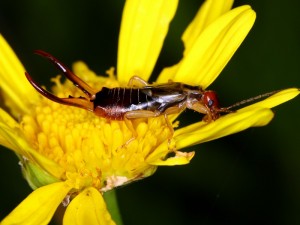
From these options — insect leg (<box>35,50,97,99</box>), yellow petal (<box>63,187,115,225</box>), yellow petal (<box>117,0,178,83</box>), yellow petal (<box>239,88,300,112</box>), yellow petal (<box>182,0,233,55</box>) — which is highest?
yellow petal (<box>117,0,178,83</box>)

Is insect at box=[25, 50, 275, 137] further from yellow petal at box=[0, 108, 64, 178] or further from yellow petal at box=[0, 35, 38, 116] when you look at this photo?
yellow petal at box=[0, 35, 38, 116]

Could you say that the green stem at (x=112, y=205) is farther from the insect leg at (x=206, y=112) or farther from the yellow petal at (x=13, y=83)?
the yellow petal at (x=13, y=83)

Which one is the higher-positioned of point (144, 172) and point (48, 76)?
point (48, 76)

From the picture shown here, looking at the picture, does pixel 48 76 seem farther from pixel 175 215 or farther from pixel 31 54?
pixel 175 215

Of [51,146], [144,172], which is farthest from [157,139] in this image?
[51,146]

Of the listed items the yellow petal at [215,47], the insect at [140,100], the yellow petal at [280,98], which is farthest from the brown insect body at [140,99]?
the yellow petal at [280,98]

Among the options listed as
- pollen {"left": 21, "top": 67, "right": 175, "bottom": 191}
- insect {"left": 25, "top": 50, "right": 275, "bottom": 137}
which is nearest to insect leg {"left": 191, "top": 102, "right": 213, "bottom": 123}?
insect {"left": 25, "top": 50, "right": 275, "bottom": 137}

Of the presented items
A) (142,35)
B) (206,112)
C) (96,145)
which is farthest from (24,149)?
(142,35)
